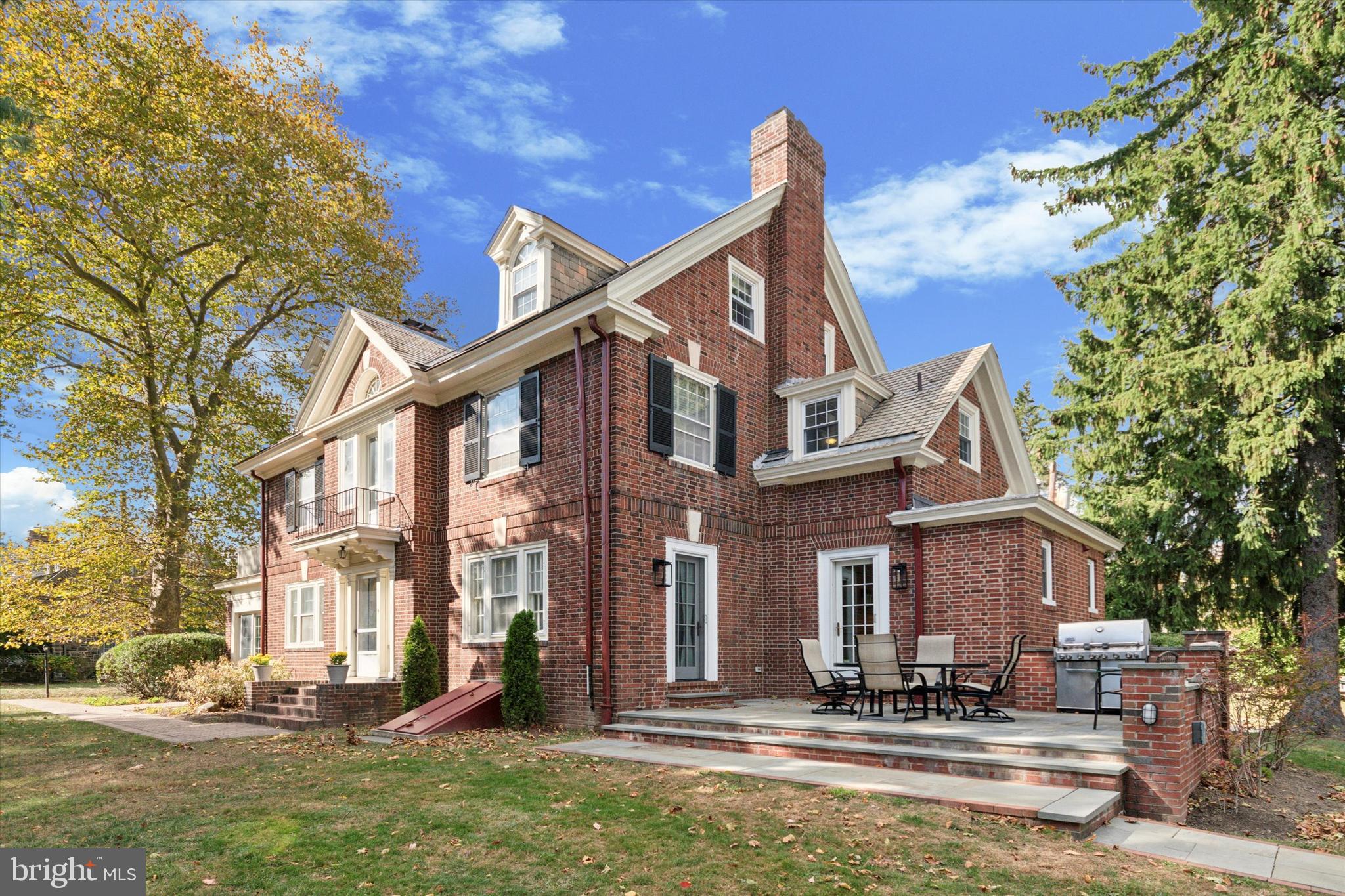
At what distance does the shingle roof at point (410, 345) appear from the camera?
663 inches

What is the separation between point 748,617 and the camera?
14727 millimetres

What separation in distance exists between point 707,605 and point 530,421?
166 inches

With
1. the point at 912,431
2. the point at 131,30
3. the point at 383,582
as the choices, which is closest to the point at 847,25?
the point at 912,431

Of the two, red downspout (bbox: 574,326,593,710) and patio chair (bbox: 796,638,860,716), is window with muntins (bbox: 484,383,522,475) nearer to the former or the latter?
red downspout (bbox: 574,326,593,710)

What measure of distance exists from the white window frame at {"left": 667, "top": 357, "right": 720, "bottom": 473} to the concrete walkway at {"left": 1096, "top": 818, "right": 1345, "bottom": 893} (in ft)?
26.6

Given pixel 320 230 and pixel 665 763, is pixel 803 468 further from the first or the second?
pixel 320 230

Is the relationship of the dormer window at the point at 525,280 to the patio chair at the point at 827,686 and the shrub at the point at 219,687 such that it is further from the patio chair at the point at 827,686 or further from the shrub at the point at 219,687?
the shrub at the point at 219,687

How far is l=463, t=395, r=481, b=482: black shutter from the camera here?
15078 millimetres

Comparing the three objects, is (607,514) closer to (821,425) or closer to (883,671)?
(883,671)

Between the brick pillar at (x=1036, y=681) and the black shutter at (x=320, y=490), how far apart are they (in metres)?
14.2

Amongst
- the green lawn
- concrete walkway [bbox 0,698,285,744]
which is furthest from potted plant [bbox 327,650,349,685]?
the green lawn

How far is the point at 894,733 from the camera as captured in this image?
9.28 metres

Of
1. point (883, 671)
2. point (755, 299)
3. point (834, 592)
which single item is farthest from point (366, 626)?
point (883, 671)

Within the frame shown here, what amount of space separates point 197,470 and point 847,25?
903 inches
